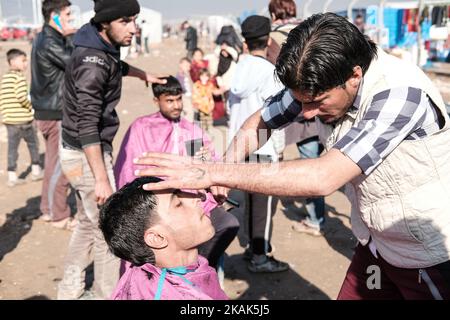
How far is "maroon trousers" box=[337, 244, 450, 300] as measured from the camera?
2281 millimetres

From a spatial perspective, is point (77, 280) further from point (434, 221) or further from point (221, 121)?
point (221, 121)

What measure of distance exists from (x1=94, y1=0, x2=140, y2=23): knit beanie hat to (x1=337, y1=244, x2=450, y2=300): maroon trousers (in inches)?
82.7

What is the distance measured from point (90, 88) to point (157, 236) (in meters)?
1.39

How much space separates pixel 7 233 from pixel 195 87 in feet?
18.0

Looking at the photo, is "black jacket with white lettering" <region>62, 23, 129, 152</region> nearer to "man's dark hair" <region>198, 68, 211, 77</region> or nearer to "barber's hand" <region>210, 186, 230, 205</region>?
A: "barber's hand" <region>210, 186, 230, 205</region>

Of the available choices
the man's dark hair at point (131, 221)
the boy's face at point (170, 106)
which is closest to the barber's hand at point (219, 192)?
the man's dark hair at point (131, 221)

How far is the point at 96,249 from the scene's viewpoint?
3.78 metres

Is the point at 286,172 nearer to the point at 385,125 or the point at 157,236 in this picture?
the point at 385,125

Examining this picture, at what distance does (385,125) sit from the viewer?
6.42 feet

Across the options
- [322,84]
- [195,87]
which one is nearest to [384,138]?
[322,84]

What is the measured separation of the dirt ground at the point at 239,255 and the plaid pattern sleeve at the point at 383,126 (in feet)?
8.32

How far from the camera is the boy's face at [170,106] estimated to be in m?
4.32

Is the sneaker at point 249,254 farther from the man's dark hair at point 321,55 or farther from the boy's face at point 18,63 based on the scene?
the boy's face at point 18,63

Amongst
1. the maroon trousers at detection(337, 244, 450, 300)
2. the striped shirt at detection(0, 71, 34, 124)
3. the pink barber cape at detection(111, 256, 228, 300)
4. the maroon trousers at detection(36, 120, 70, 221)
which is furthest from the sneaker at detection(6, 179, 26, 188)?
the maroon trousers at detection(337, 244, 450, 300)
